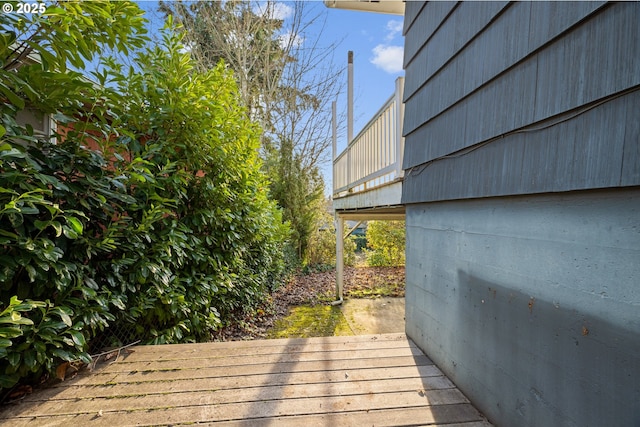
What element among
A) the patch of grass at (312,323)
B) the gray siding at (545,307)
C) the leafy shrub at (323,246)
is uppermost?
the gray siding at (545,307)

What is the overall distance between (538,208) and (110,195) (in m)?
2.46

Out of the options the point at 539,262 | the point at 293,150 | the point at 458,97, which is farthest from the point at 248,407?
the point at 293,150

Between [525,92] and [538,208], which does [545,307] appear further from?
[525,92]

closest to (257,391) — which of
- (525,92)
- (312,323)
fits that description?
(525,92)

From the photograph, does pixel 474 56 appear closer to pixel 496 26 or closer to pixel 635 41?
pixel 496 26

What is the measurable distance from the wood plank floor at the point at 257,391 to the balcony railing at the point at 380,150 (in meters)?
1.74

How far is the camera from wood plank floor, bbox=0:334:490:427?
1.57 m

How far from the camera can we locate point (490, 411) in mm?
1528

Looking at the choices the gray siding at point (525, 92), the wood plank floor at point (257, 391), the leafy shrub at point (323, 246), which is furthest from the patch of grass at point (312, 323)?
the leafy shrub at point (323, 246)

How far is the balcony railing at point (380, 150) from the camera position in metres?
2.99

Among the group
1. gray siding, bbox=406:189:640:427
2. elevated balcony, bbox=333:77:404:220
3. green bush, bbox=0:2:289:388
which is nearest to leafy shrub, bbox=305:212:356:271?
elevated balcony, bbox=333:77:404:220

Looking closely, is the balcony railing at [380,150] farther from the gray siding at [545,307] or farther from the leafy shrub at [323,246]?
the leafy shrub at [323,246]

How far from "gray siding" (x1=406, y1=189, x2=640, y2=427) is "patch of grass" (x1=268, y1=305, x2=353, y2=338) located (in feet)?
8.22

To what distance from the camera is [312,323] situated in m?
4.72
